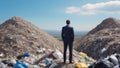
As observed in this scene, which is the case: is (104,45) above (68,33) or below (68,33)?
below

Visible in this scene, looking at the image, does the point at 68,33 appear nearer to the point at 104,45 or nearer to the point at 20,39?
the point at 20,39

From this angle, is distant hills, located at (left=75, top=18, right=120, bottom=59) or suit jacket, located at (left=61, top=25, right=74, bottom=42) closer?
suit jacket, located at (left=61, top=25, right=74, bottom=42)

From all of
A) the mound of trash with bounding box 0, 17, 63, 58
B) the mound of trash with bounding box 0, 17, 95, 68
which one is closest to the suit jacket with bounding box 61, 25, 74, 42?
the mound of trash with bounding box 0, 17, 95, 68

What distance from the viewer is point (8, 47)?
23938mm

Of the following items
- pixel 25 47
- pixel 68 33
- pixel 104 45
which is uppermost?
pixel 68 33

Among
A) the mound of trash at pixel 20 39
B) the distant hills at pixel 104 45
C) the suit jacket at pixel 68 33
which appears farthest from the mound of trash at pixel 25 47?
the distant hills at pixel 104 45

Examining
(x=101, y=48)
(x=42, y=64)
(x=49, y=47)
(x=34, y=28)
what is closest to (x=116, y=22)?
(x=101, y=48)

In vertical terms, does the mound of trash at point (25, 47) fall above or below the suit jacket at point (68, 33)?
below

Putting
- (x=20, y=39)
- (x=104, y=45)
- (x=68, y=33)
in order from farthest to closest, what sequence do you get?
(x=104, y=45) → (x=20, y=39) → (x=68, y=33)

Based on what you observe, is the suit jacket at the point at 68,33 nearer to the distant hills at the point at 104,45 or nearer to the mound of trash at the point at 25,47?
the mound of trash at the point at 25,47

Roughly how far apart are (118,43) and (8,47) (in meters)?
9.72

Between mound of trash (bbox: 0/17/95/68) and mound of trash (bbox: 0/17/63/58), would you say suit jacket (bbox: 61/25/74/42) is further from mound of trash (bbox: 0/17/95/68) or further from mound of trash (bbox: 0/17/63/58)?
mound of trash (bbox: 0/17/63/58)

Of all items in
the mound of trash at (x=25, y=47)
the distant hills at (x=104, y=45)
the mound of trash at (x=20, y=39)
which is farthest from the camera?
the distant hills at (x=104, y=45)

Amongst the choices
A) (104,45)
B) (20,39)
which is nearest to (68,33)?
(20,39)
